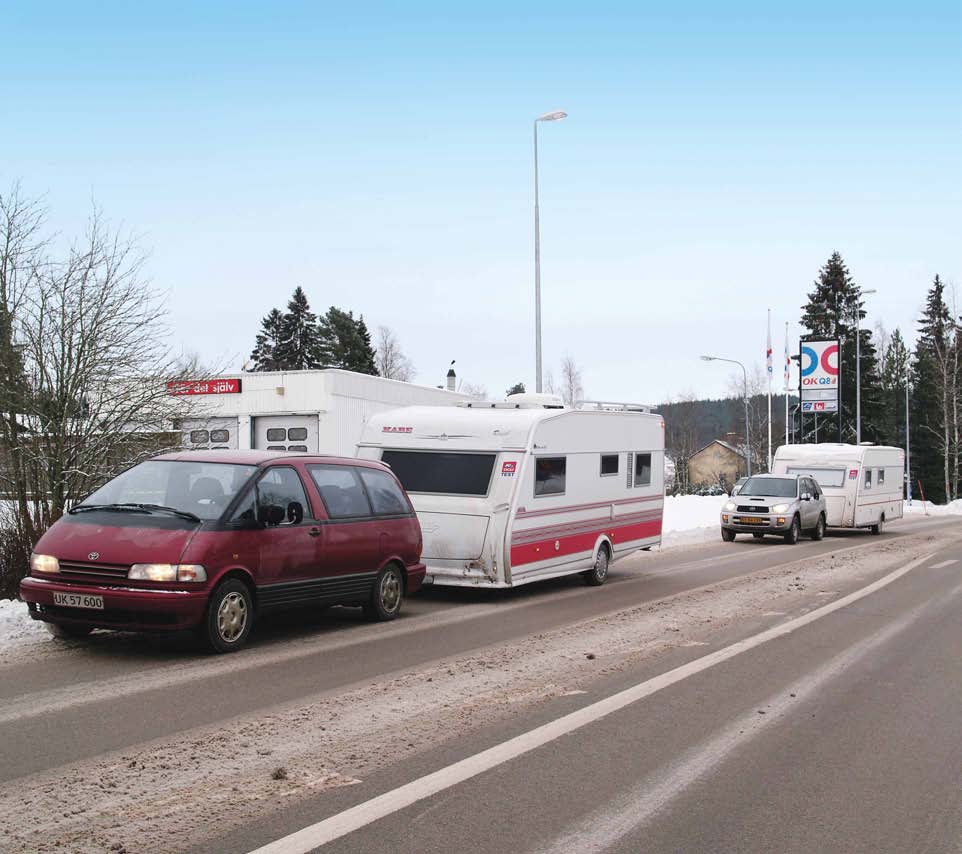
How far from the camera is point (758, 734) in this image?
6578 mm

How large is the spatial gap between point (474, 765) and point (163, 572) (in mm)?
3887

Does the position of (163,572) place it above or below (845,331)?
below

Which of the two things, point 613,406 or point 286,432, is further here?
point 286,432

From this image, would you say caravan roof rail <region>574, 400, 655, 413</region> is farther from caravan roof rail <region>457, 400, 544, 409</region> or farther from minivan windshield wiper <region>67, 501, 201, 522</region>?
minivan windshield wiper <region>67, 501, 201, 522</region>

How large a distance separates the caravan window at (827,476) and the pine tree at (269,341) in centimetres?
5833

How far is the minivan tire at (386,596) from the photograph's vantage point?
36.7 feet

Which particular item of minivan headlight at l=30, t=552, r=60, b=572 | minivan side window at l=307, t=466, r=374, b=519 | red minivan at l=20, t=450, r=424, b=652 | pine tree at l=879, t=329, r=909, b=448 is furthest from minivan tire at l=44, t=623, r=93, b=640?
pine tree at l=879, t=329, r=909, b=448

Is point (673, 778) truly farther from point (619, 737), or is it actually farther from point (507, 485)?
point (507, 485)

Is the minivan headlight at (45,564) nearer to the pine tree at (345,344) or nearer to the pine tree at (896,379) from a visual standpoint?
the pine tree at (345,344)

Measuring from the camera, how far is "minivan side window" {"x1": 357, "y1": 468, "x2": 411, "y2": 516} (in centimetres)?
1145

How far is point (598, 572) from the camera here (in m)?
15.8

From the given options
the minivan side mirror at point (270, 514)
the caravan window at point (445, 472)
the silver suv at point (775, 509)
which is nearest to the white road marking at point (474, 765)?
the minivan side mirror at point (270, 514)

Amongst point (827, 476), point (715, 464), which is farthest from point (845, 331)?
point (715, 464)

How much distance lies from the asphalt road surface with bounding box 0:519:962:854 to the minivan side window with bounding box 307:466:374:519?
1.22 m
